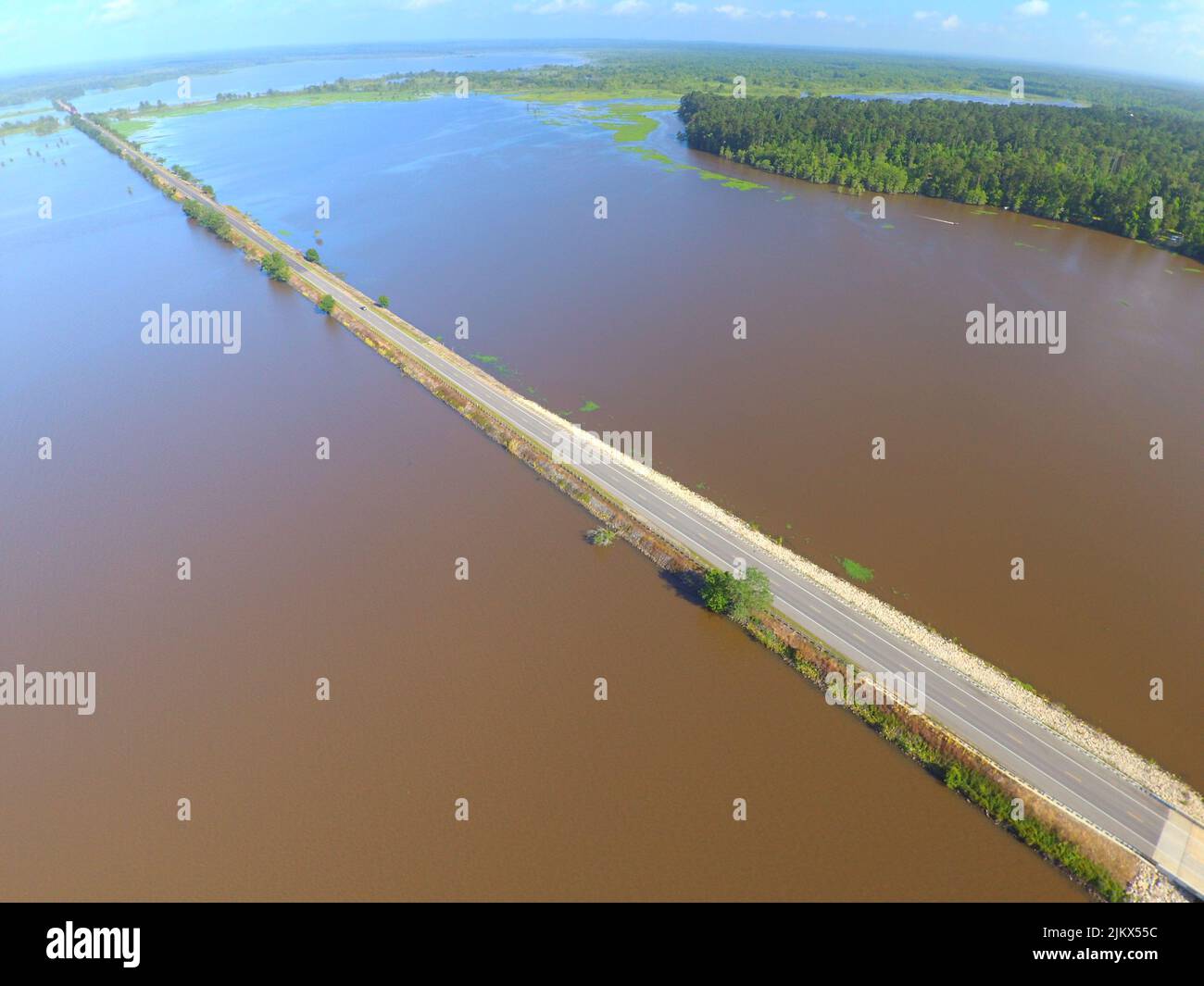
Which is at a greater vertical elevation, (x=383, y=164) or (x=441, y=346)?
(x=383, y=164)

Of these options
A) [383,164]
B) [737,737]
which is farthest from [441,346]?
[383,164]

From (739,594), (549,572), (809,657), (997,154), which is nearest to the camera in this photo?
(809,657)

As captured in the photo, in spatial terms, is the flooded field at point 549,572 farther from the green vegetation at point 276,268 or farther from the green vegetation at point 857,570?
the green vegetation at point 276,268

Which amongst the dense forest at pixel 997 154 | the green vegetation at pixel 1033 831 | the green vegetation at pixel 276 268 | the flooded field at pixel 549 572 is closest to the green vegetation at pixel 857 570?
the flooded field at pixel 549 572

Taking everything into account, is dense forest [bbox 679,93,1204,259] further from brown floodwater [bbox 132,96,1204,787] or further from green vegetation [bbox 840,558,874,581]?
green vegetation [bbox 840,558,874,581]

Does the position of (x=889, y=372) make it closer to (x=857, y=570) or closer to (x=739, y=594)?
(x=857, y=570)

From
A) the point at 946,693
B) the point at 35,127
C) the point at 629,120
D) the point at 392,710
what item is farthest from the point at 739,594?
the point at 35,127

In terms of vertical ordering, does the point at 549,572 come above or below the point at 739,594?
below
